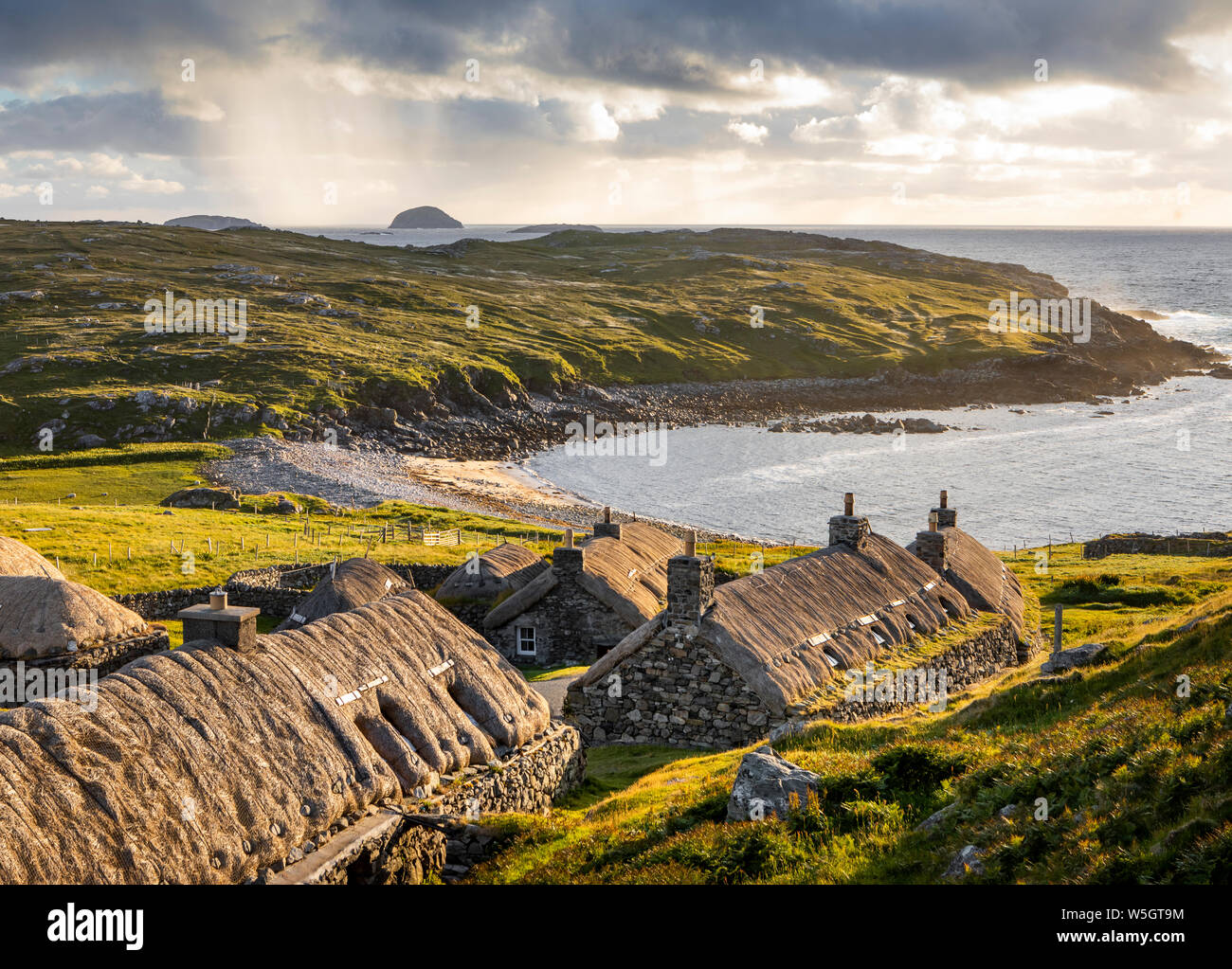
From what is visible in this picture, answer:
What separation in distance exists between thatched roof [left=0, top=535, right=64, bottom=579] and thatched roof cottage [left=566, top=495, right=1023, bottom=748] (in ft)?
77.0

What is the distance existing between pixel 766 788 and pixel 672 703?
1093 centimetres

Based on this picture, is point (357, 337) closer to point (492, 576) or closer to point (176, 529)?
point (176, 529)

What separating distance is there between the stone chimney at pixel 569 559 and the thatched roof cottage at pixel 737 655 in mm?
8624

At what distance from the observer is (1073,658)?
76.9 ft

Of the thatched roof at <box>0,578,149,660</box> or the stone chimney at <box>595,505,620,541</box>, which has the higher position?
the stone chimney at <box>595,505,620,541</box>

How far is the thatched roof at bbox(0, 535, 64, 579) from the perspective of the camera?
122 feet

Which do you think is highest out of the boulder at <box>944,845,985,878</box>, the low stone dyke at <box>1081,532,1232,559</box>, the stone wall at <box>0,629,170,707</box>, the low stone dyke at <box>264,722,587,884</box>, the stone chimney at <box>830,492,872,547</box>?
the stone chimney at <box>830,492,872,547</box>

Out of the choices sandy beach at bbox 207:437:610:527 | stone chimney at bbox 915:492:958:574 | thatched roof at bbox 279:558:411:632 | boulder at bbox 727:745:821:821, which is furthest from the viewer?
sandy beach at bbox 207:437:610:527

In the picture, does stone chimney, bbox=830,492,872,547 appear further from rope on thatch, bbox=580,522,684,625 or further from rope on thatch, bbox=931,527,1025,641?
rope on thatch, bbox=580,522,684,625

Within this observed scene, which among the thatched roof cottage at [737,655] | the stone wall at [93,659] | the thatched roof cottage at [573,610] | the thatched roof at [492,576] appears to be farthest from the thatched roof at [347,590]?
the thatched roof cottage at [737,655]

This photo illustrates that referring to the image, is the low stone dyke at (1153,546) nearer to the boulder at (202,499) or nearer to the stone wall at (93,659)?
the stone wall at (93,659)

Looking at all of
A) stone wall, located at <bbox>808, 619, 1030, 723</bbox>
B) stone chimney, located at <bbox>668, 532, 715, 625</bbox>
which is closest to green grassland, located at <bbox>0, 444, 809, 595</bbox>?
stone wall, located at <bbox>808, 619, 1030, 723</bbox>
